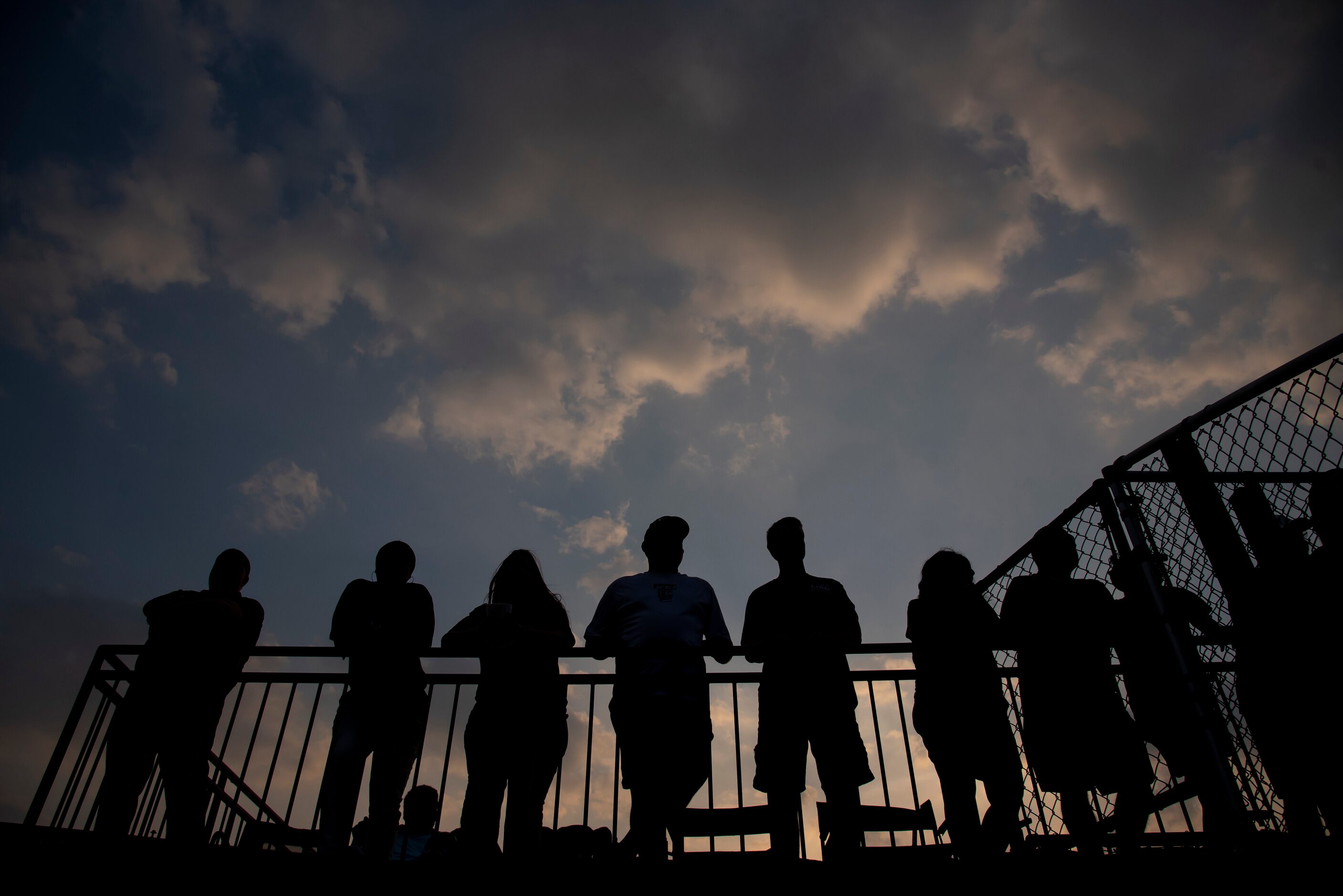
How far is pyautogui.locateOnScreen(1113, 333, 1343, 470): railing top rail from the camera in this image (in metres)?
2.52

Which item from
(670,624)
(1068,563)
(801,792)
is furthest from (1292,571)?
(670,624)

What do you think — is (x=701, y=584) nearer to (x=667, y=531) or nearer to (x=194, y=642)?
(x=667, y=531)

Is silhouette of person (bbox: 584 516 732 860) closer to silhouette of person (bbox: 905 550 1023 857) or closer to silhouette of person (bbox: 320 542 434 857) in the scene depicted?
silhouette of person (bbox: 320 542 434 857)

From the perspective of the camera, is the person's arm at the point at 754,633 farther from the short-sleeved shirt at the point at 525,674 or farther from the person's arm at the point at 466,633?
the person's arm at the point at 466,633

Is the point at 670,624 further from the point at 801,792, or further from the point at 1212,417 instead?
the point at 1212,417

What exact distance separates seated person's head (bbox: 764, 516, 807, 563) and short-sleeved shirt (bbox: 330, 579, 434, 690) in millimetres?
1882

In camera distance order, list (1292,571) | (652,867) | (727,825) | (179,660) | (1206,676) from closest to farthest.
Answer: (652,867) → (1206,676) → (1292,571) → (727,825) → (179,660)

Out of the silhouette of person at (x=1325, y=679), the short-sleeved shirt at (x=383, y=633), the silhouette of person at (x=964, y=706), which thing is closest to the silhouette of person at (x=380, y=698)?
the short-sleeved shirt at (x=383, y=633)

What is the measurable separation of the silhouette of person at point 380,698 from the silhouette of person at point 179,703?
83cm

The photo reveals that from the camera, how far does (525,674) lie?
3.32 metres

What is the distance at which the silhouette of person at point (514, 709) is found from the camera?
305cm

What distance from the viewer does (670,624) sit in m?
3.30

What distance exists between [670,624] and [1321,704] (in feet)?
8.66

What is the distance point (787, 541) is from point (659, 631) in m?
0.88
